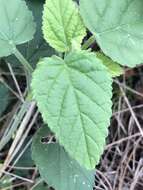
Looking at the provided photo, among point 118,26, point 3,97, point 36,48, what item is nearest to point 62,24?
point 118,26

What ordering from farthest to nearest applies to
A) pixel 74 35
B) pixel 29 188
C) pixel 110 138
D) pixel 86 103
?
pixel 110 138 → pixel 29 188 → pixel 74 35 → pixel 86 103

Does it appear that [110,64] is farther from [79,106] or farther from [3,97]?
[3,97]

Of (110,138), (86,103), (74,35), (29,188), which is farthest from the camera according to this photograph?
(110,138)

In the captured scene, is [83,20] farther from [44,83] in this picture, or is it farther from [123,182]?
[123,182]

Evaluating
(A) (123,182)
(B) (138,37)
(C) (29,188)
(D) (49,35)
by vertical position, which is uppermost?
(D) (49,35)

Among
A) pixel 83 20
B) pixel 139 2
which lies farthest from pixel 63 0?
pixel 139 2

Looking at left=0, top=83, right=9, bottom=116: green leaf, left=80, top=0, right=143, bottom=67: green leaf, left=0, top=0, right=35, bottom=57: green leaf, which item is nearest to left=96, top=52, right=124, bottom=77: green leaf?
left=80, top=0, right=143, bottom=67: green leaf

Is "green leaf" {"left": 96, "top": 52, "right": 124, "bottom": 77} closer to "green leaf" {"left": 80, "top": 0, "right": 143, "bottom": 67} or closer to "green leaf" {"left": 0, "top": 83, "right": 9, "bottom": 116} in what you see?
"green leaf" {"left": 80, "top": 0, "right": 143, "bottom": 67}
